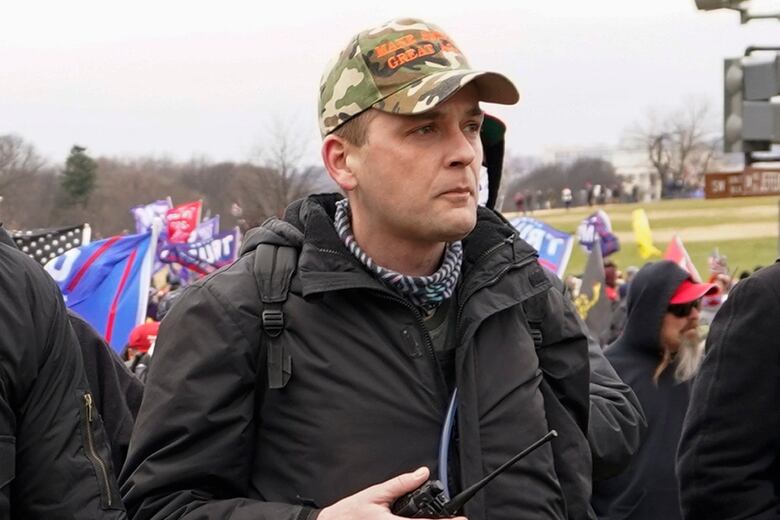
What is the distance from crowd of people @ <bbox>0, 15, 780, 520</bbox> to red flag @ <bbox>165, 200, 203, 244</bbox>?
65.7ft

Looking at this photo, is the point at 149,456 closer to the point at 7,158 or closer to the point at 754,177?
the point at 7,158

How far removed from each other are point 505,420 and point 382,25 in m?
0.88

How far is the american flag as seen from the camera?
1128 centimetres

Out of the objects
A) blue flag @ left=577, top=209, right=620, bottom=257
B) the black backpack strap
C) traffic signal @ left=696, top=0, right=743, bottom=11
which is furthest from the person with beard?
blue flag @ left=577, top=209, right=620, bottom=257

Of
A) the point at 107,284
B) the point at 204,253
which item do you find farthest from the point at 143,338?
the point at 204,253

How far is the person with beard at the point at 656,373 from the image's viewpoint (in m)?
6.23

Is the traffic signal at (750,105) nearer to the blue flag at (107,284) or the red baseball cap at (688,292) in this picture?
the red baseball cap at (688,292)

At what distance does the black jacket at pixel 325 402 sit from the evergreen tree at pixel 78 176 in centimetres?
3996

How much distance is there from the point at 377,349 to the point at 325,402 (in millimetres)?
152

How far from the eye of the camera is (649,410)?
6.35 m

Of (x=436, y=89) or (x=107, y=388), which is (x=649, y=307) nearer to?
(x=107, y=388)

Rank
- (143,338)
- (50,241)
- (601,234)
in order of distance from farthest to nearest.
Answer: (601,234) < (50,241) < (143,338)

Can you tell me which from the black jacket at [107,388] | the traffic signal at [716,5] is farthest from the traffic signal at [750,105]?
the black jacket at [107,388]

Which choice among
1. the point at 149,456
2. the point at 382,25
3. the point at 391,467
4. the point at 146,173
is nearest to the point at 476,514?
the point at 391,467
